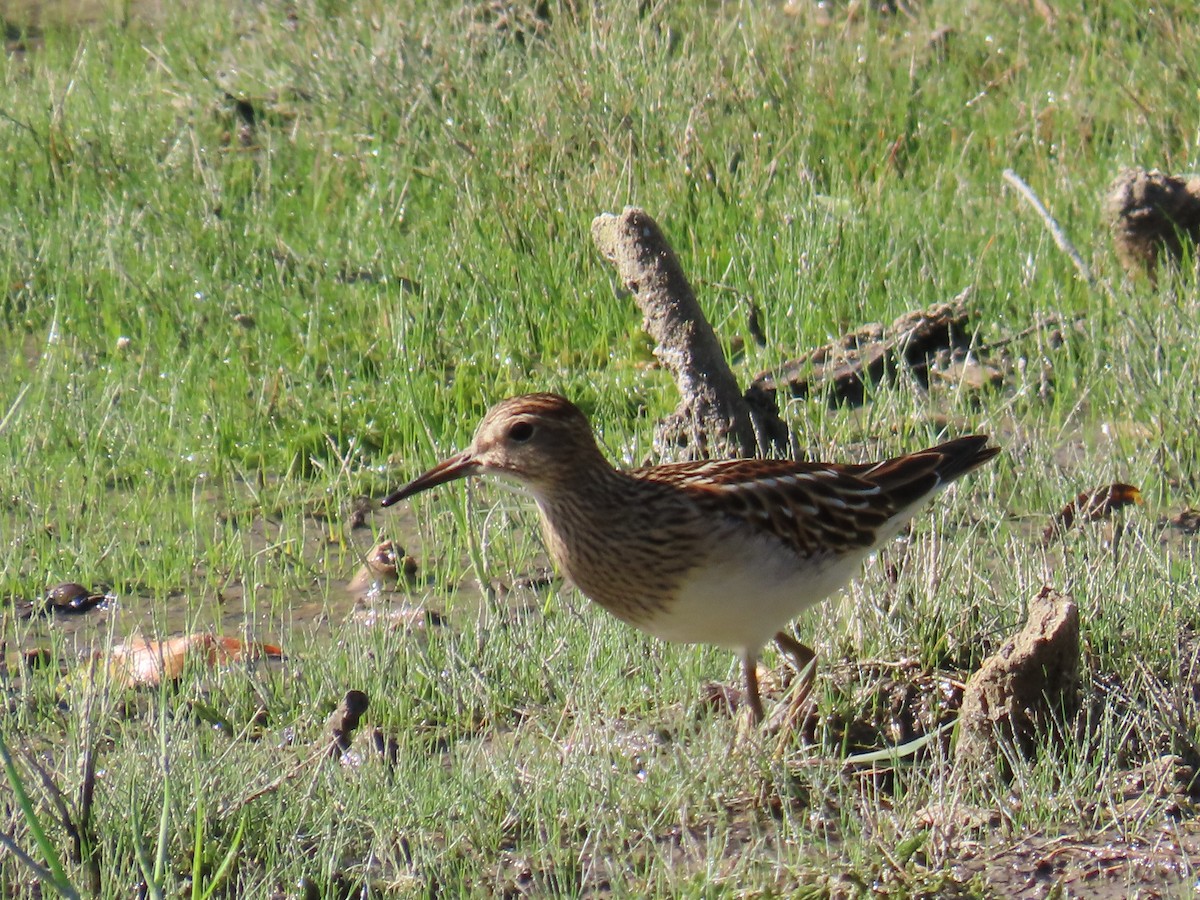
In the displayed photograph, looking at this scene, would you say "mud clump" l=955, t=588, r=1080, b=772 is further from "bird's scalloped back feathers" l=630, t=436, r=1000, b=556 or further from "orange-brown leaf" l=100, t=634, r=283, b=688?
"orange-brown leaf" l=100, t=634, r=283, b=688

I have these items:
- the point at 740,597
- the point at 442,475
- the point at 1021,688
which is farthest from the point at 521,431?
the point at 1021,688

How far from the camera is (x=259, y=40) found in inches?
397

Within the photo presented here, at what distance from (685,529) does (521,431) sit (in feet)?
1.73

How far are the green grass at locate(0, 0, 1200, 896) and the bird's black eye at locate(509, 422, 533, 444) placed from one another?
0.64m

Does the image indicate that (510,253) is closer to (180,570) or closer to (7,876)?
(180,570)

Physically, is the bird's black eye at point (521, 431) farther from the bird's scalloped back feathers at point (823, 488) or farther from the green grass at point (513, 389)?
the green grass at point (513, 389)

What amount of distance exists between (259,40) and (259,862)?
6864 millimetres

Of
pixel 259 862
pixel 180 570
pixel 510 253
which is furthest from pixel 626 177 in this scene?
pixel 259 862

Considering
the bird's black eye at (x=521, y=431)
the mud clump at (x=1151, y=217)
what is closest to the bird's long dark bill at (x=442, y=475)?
the bird's black eye at (x=521, y=431)

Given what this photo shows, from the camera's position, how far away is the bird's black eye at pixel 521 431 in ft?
16.0

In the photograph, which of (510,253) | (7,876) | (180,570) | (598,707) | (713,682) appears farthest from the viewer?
(510,253)

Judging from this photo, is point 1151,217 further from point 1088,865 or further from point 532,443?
point 1088,865

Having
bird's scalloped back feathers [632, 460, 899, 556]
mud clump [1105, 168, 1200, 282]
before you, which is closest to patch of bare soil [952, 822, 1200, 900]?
bird's scalloped back feathers [632, 460, 899, 556]

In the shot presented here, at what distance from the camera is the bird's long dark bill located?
4.85m
